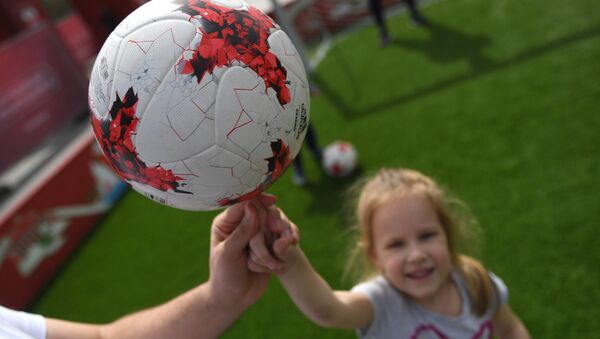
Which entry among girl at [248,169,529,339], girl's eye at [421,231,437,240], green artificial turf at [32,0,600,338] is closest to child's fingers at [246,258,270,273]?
girl at [248,169,529,339]

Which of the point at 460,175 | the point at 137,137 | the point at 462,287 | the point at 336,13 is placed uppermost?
the point at 137,137

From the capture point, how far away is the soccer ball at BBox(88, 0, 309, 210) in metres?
1.19

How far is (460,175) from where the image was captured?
13.9 ft

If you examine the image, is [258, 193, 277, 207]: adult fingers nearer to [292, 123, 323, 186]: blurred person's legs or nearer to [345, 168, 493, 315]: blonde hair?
[345, 168, 493, 315]: blonde hair

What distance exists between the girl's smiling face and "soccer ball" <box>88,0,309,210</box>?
0.69 m

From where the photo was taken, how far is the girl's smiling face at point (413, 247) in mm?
1810

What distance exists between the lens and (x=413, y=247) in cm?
182

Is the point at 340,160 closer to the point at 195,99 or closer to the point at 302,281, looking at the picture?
the point at 302,281

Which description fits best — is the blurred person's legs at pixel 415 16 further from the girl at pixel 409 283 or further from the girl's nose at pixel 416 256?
the girl's nose at pixel 416 256

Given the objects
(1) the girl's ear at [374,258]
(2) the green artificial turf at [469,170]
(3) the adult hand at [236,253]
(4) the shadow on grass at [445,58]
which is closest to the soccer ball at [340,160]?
(2) the green artificial turf at [469,170]

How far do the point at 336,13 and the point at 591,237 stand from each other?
7271 mm

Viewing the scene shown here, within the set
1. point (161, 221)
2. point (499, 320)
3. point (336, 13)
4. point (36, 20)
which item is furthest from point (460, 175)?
point (36, 20)

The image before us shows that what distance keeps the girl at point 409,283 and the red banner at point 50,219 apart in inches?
168

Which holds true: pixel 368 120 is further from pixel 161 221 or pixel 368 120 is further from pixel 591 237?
pixel 591 237
